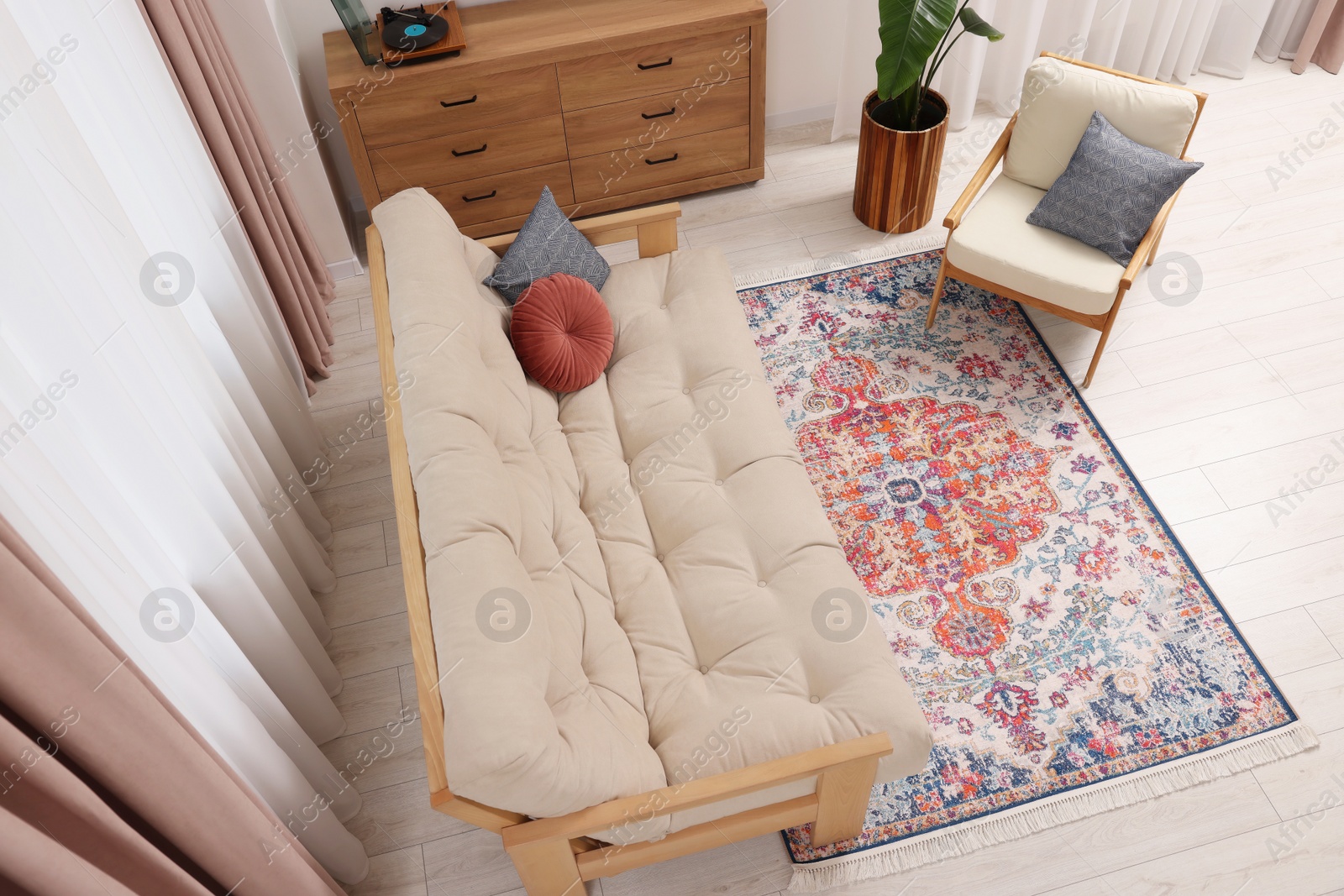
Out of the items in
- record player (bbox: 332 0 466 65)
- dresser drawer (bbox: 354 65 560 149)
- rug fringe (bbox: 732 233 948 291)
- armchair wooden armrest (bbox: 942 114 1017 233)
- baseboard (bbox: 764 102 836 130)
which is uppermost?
record player (bbox: 332 0 466 65)

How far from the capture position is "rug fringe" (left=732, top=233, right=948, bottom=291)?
3.77 metres

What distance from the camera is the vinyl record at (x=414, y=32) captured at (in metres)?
3.40

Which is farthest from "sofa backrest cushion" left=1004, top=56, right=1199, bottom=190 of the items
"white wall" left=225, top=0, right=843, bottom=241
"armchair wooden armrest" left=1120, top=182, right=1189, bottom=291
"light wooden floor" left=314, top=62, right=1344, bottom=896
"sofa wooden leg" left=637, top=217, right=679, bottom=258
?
"sofa wooden leg" left=637, top=217, right=679, bottom=258

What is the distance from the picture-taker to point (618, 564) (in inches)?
95.3

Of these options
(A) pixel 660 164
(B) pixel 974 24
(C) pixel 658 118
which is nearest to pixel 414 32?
(C) pixel 658 118

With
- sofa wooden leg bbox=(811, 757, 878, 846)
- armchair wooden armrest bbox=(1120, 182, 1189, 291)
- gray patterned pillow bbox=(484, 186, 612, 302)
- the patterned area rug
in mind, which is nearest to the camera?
sofa wooden leg bbox=(811, 757, 878, 846)

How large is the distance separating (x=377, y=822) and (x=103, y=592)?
1.24 meters

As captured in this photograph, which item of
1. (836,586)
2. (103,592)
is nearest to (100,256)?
(103,592)

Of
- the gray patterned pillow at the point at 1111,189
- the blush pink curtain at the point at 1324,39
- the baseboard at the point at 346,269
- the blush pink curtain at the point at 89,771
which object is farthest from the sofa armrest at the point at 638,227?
the blush pink curtain at the point at 1324,39

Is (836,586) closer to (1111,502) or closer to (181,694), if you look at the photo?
(1111,502)

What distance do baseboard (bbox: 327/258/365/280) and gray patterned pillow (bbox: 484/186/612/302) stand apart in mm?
1292

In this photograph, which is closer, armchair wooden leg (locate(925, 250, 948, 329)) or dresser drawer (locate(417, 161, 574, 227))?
armchair wooden leg (locate(925, 250, 948, 329))

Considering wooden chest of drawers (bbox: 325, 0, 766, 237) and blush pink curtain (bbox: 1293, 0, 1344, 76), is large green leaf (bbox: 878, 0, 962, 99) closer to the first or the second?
wooden chest of drawers (bbox: 325, 0, 766, 237)

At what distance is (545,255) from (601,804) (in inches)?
65.8
